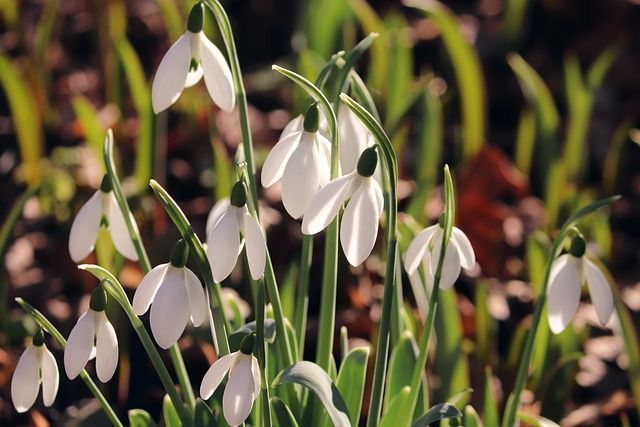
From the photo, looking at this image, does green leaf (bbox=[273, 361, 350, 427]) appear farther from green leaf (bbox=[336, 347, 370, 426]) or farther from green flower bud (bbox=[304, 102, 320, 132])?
green flower bud (bbox=[304, 102, 320, 132])

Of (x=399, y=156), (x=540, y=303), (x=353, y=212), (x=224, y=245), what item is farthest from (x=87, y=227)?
(x=399, y=156)

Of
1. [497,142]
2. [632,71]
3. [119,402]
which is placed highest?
[632,71]

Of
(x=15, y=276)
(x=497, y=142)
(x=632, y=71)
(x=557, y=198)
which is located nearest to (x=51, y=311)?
(x=15, y=276)

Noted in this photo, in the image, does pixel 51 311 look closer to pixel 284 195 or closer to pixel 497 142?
pixel 284 195

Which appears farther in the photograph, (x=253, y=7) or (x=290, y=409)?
(x=253, y=7)

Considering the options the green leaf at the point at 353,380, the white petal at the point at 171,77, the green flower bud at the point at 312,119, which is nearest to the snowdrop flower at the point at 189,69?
the white petal at the point at 171,77

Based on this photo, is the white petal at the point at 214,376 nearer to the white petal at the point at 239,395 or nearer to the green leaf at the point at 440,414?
the white petal at the point at 239,395

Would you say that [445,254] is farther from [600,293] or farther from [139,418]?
[139,418]
